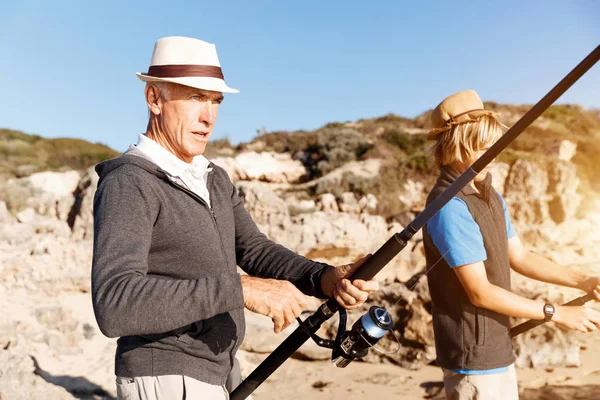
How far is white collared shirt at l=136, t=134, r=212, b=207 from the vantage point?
204cm

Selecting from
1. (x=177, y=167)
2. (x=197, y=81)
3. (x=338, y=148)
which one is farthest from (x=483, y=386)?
(x=338, y=148)

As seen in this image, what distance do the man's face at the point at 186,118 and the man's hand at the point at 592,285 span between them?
1988mm

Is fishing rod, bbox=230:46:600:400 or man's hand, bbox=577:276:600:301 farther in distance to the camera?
man's hand, bbox=577:276:600:301

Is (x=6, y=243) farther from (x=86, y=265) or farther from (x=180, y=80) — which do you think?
(x=180, y=80)

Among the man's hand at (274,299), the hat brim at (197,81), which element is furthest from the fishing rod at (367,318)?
the hat brim at (197,81)

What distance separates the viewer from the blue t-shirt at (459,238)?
93.3 inches

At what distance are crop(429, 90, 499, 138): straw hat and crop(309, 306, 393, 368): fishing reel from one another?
1.06m

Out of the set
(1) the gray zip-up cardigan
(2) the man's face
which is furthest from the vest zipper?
(2) the man's face

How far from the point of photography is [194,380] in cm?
193

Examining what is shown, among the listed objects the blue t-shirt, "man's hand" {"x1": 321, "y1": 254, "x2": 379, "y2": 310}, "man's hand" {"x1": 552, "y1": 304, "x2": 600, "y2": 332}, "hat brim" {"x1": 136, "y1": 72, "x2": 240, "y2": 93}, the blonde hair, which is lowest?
"man's hand" {"x1": 552, "y1": 304, "x2": 600, "y2": 332}

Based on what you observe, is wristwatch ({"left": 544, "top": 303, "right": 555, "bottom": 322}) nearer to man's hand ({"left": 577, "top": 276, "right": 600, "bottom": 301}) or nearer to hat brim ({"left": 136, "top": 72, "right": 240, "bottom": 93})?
man's hand ({"left": 577, "top": 276, "right": 600, "bottom": 301})

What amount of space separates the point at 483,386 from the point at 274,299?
1239 millimetres

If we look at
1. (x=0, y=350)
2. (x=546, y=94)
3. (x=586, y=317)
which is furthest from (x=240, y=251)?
(x=0, y=350)

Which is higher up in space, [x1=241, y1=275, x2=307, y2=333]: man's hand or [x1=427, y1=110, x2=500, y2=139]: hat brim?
[x1=427, y1=110, x2=500, y2=139]: hat brim
